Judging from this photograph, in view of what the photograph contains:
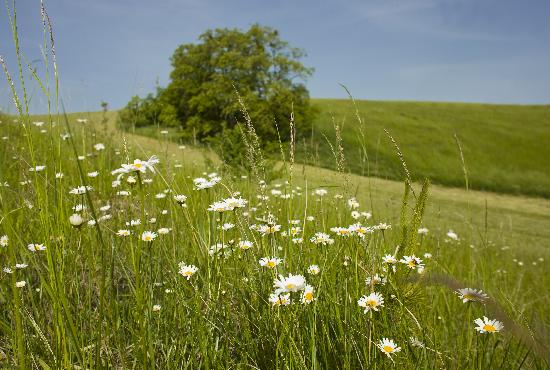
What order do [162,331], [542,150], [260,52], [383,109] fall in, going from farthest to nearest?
[383,109]
[542,150]
[260,52]
[162,331]

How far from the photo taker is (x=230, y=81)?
28.8 m

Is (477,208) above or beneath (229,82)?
beneath

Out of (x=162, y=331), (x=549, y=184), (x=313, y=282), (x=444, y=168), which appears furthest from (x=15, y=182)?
(x=549, y=184)

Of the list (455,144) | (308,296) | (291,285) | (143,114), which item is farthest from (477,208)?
(291,285)

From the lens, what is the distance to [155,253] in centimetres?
231

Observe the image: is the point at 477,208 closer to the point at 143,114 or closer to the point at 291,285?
the point at 143,114

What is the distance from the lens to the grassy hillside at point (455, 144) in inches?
1246

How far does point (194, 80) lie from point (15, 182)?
2951cm

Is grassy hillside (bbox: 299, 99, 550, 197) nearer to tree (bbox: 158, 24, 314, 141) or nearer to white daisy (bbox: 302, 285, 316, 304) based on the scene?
tree (bbox: 158, 24, 314, 141)

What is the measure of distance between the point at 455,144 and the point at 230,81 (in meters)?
20.5

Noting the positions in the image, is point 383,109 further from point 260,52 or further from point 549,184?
point 260,52

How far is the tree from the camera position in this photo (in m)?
26.8

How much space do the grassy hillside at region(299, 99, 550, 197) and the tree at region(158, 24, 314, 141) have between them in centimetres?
386

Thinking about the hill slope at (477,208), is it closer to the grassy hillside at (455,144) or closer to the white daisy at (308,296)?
the grassy hillside at (455,144)
